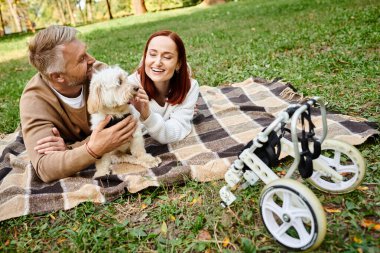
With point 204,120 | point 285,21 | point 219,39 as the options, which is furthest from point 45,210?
point 285,21

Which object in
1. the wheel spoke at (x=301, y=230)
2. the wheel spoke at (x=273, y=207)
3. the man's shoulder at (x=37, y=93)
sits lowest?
the wheel spoke at (x=301, y=230)

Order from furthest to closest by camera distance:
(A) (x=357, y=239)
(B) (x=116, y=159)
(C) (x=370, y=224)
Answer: (B) (x=116, y=159)
(C) (x=370, y=224)
(A) (x=357, y=239)

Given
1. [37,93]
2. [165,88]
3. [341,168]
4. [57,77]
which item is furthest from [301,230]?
[37,93]

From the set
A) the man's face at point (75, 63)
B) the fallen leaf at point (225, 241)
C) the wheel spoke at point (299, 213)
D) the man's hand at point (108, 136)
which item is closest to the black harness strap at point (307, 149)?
the wheel spoke at point (299, 213)

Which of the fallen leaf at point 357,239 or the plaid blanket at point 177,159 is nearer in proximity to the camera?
the fallen leaf at point 357,239

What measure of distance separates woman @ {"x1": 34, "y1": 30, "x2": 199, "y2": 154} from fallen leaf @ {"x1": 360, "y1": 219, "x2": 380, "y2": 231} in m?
2.04

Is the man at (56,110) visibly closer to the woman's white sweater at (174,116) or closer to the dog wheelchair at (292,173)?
the woman's white sweater at (174,116)

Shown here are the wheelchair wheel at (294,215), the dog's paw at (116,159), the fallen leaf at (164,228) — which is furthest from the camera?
the dog's paw at (116,159)

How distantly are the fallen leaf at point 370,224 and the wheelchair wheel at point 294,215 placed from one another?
385 mm

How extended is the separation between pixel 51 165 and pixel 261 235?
75.8 inches

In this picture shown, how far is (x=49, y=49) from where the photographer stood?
3.07 metres

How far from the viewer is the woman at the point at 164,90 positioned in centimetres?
343

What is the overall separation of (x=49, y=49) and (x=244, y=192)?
2153 mm

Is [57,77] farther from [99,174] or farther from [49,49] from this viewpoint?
[99,174]
